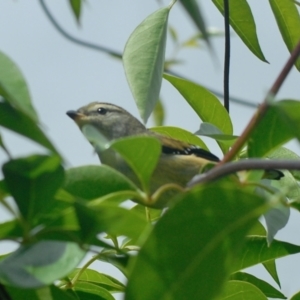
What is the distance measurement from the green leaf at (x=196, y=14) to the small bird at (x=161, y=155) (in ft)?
4.85

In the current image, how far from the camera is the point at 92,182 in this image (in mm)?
1101

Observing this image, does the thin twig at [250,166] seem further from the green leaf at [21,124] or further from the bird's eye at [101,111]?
the bird's eye at [101,111]

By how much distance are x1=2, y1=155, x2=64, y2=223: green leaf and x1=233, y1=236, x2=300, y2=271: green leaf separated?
671 millimetres

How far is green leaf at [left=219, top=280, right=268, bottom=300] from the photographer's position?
4.82 ft

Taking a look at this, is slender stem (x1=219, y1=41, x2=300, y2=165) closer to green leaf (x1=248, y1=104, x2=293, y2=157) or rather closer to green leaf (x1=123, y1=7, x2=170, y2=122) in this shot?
green leaf (x1=248, y1=104, x2=293, y2=157)

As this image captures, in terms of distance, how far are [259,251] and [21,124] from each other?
752 millimetres

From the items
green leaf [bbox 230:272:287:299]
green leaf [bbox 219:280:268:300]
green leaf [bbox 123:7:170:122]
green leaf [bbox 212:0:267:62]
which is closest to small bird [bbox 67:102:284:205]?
green leaf [bbox 212:0:267:62]

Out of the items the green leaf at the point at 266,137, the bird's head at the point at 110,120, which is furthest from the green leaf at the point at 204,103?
the bird's head at the point at 110,120

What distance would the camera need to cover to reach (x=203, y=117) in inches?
82.1

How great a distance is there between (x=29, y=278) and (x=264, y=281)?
1045mm

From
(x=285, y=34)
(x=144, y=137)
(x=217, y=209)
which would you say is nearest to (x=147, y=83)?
(x=144, y=137)

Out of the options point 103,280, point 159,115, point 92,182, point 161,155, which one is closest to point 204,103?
point 103,280

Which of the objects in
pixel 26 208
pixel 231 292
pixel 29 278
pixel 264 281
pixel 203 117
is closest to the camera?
pixel 29 278

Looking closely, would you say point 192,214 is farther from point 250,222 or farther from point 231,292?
point 231,292
